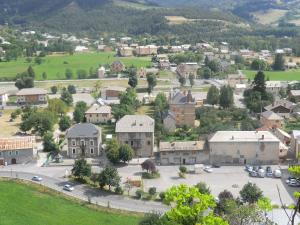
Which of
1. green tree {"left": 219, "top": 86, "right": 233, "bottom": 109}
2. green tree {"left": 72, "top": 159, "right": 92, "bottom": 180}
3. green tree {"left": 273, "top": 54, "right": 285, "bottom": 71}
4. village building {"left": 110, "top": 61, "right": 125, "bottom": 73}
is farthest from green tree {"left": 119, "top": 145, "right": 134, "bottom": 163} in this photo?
green tree {"left": 273, "top": 54, "right": 285, "bottom": 71}

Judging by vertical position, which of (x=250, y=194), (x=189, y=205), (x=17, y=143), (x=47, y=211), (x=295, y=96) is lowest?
(x=47, y=211)

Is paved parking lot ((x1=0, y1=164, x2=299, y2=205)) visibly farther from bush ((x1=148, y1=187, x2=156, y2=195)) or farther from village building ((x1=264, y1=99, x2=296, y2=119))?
village building ((x1=264, y1=99, x2=296, y2=119))

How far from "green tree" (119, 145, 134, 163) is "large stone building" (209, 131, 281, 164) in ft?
20.6

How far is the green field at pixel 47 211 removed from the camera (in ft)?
93.0

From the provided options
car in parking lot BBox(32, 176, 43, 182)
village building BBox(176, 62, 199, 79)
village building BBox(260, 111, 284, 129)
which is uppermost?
village building BBox(176, 62, 199, 79)

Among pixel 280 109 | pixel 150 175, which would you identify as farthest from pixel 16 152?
pixel 280 109

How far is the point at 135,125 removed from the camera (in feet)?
134

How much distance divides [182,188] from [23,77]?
62917mm

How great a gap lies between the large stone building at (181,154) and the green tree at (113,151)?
11.1 feet

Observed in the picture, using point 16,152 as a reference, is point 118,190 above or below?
below

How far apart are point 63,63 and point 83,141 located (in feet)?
195

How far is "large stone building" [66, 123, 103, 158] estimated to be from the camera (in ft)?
132

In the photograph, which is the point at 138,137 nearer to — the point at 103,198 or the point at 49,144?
the point at 49,144

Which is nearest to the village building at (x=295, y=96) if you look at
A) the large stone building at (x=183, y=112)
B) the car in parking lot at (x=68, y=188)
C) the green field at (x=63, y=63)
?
the large stone building at (x=183, y=112)
